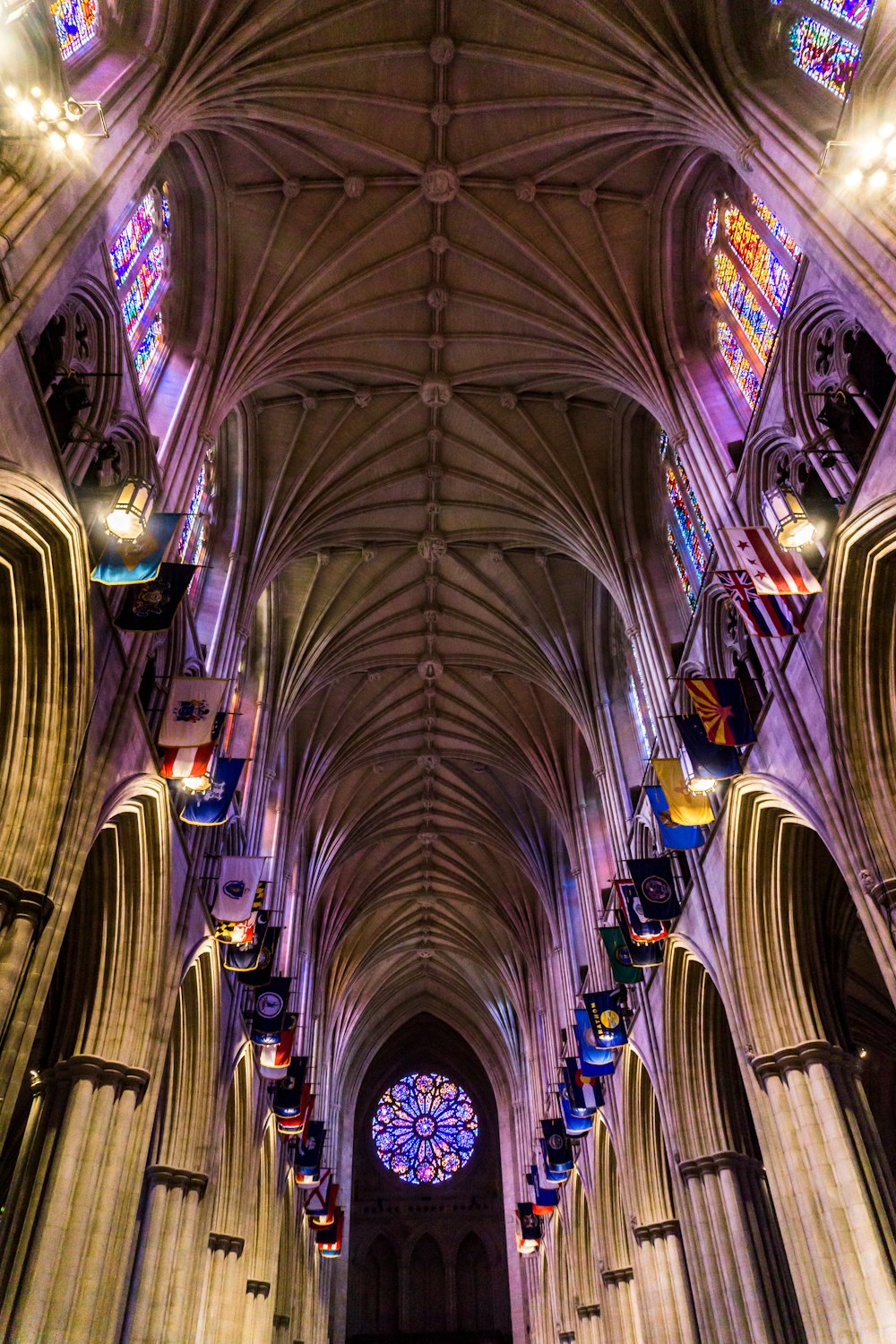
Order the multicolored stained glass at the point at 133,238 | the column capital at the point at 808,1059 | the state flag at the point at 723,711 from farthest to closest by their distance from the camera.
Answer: the multicolored stained glass at the point at 133,238 < the state flag at the point at 723,711 < the column capital at the point at 808,1059

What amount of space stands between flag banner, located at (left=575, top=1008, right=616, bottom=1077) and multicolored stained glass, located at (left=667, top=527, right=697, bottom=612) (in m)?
9.16

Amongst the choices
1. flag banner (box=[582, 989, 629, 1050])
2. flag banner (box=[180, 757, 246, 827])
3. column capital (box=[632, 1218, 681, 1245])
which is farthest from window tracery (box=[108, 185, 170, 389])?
column capital (box=[632, 1218, 681, 1245])

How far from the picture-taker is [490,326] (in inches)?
790

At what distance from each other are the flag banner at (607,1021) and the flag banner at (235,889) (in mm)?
7954

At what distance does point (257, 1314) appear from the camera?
2106 centimetres

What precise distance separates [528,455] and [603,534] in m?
2.62

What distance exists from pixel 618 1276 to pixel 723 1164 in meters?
9.53

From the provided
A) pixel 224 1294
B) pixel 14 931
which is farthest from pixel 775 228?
pixel 224 1294

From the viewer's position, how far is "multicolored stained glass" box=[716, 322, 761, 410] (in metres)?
15.4

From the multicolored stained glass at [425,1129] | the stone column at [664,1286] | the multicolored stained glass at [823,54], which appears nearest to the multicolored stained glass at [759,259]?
the multicolored stained glass at [823,54]

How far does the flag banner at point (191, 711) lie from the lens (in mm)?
12484

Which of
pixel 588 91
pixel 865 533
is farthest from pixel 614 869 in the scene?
pixel 588 91

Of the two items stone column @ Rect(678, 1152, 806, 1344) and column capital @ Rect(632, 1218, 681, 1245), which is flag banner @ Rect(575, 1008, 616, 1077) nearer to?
column capital @ Rect(632, 1218, 681, 1245)

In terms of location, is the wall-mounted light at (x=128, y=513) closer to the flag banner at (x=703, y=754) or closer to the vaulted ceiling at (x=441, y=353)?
the vaulted ceiling at (x=441, y=353)
